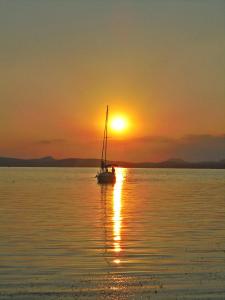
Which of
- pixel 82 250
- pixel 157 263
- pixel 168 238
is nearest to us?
pixel 157 263

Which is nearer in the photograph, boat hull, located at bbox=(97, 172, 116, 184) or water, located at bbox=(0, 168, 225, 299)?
water, located at bbox=(0, 168, 225, 299)

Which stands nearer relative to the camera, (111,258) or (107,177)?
(111,258)

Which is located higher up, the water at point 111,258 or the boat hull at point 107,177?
the boat hull at point 107,177

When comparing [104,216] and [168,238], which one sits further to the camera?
[104,216]

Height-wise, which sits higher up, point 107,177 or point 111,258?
point 107,177

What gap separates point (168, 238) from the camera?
32.3 meters

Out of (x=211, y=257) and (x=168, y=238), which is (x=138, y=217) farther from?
(x=211, y=257)

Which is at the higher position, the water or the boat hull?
the boat hull

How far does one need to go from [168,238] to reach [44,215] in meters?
17.8

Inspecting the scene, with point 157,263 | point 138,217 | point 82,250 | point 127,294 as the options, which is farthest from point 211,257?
point 138,217

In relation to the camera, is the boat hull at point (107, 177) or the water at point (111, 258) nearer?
the water at point (111, 258)

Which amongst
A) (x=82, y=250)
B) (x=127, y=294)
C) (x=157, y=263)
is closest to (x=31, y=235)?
(x=82, y=250)

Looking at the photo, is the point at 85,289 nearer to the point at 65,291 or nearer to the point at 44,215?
the point at 65,291

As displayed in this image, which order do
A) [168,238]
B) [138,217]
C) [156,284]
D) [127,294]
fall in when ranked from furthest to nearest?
[138,217] → [168,238] → [156,284] → [127,294]
